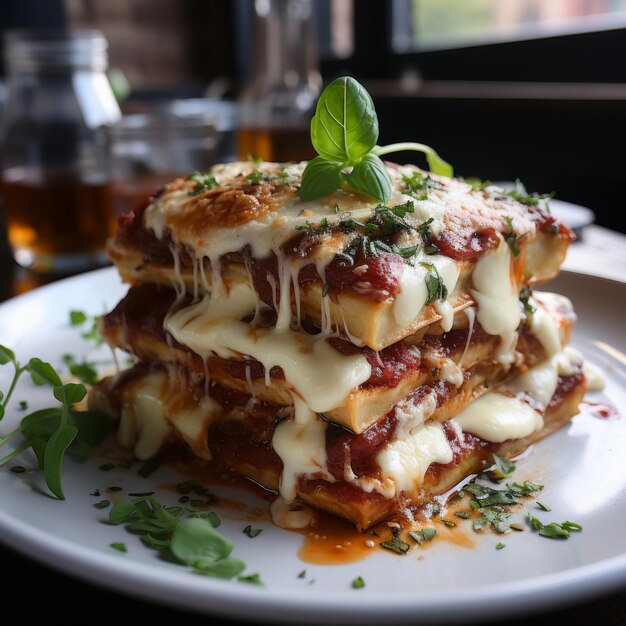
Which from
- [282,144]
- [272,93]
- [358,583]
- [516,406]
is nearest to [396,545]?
[358,583]

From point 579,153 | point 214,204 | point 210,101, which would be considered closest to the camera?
point 214,204

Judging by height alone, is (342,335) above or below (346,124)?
below

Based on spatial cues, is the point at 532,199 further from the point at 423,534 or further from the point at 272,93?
the point at 272,93

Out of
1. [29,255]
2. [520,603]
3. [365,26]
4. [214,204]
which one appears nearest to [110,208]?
[29,255]

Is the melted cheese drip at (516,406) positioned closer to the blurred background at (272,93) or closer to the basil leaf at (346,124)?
the basil leaf at (346,124)

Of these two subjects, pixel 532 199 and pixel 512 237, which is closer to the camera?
pixel 512 237

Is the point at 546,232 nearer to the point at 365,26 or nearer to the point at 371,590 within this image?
the point at 371,590

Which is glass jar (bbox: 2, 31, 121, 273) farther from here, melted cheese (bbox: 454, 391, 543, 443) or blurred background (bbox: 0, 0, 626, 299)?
melted cheese (bbox: 454, 391, 543, 443)
